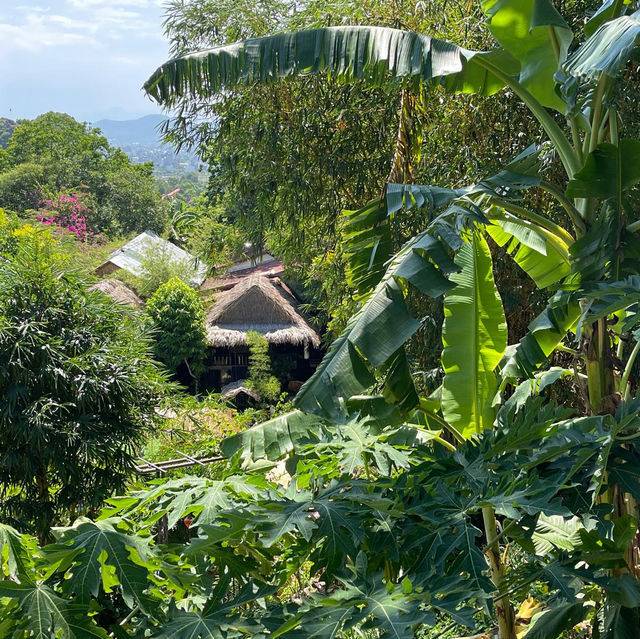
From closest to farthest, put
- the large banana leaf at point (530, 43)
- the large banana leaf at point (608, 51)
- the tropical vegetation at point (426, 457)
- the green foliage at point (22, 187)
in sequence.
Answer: the tropical vegetation at point (426, 457), the large banana leaf at point (608, 51), the large banana leaf at point (530, 43), the green foliage at point (22, 187)

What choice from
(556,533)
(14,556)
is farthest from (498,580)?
(14,556)

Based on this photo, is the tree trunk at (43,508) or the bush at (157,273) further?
the bush at (157,273)

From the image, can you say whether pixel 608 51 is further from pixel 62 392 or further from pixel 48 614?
pixel 62 392

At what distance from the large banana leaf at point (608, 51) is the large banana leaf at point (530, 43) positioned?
903 millimetres

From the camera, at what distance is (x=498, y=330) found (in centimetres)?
349

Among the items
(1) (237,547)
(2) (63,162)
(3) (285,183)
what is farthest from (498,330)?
(2) (63,162)

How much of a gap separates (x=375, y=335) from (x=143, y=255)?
17.8 meters

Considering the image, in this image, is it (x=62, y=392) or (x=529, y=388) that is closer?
(x=529, y=388)

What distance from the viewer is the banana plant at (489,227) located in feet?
8.68

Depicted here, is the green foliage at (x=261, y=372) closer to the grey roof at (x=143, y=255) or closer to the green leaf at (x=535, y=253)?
the grey roof at (x=143, y=255)

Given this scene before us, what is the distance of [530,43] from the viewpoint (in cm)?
364

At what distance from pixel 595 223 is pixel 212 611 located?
7.55 feet

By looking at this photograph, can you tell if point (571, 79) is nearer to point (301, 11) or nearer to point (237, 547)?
point (237, 547)

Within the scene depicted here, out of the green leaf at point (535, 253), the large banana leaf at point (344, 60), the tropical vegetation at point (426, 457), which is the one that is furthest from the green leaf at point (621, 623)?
the large banana leaf at point (344, 60)
